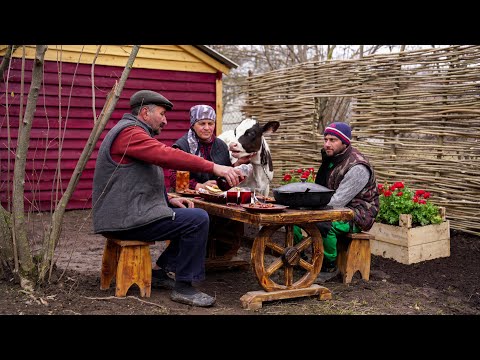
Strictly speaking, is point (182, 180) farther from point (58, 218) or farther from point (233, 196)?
point (58, 218)

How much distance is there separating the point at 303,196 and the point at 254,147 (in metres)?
1.79

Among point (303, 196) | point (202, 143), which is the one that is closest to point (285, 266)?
point (303, 196)

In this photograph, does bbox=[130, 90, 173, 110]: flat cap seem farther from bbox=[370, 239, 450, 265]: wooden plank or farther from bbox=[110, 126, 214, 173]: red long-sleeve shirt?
bbox=[370, 239, 450, 265]: wooden plank

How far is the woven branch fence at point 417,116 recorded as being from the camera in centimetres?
681

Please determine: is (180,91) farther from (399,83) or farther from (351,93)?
(399,83)

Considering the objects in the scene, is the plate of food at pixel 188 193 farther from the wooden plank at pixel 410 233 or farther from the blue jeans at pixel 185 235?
the wooden plank at pixel 410 233

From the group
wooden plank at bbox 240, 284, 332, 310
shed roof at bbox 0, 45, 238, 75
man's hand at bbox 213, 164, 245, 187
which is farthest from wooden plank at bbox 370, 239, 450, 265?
shed roof at bbox 0, 45, 238, 75

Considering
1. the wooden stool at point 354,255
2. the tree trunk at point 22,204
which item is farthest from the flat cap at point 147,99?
the wooden stool at point 354,255

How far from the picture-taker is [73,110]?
956cm

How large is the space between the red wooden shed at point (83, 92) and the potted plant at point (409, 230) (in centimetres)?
463

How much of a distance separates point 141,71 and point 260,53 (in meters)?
9.01

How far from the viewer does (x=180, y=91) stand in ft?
34.4

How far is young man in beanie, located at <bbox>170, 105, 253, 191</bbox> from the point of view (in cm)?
541
